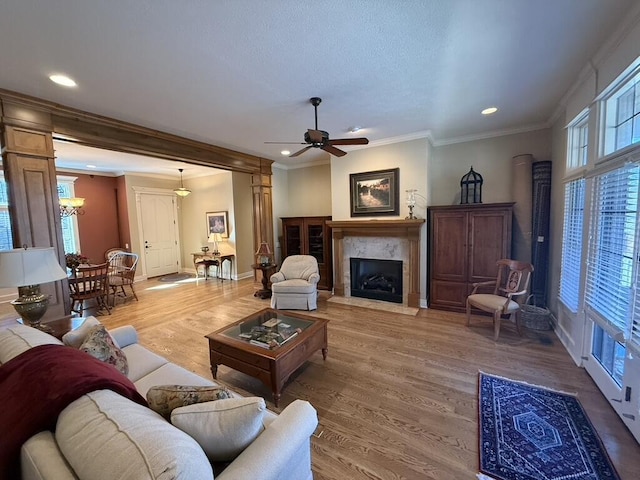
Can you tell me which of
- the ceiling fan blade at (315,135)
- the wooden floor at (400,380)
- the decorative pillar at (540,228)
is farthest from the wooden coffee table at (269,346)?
the decorative pillar at (540,228)

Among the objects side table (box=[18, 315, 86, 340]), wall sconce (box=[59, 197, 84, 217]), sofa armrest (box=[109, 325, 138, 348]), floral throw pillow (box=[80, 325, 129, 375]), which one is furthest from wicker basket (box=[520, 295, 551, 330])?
→ wall sconce (box=[59, 197, 84, 217])

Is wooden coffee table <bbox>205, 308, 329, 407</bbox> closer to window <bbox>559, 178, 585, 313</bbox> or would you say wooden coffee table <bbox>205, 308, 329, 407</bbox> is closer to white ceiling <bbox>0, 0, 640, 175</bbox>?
white ceiling <bbox>0, 0, 640, 175</bbox>

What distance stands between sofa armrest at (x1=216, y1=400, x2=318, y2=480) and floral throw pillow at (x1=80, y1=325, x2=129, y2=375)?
1.26 metres

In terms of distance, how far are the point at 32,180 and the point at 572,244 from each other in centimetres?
592

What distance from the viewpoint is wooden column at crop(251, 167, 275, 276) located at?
586 centimetres

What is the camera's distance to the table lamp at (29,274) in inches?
75.2

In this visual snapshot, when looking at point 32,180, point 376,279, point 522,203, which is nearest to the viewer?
point 32,180

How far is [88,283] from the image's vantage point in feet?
14.5

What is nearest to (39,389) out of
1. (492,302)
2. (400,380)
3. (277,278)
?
(400,380)

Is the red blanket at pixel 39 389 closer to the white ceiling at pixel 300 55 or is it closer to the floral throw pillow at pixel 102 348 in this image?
the floral throw pillow at pixel 102 348

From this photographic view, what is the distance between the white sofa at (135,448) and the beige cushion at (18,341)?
82cm

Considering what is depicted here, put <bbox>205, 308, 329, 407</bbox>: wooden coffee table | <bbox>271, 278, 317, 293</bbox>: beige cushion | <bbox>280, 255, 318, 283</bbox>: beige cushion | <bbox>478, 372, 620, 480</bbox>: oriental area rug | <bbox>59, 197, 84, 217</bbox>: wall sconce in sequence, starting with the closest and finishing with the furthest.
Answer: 1. <bbox>478, 372, 620, 480</bbox>: oriental area rug
2. <bbox>205, 308, 329, 407</bbox>: wooden coffee table
3. <bbox>271, 278, 317, 293</bbox>: beige cushion
4. <bbox>280, 255, 318, 283</bbox>: beige cushion
5. <bbox>59, 197, 84, 217</bbox>: wall sconce

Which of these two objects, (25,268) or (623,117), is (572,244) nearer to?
(623,117)

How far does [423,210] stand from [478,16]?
282 cm
